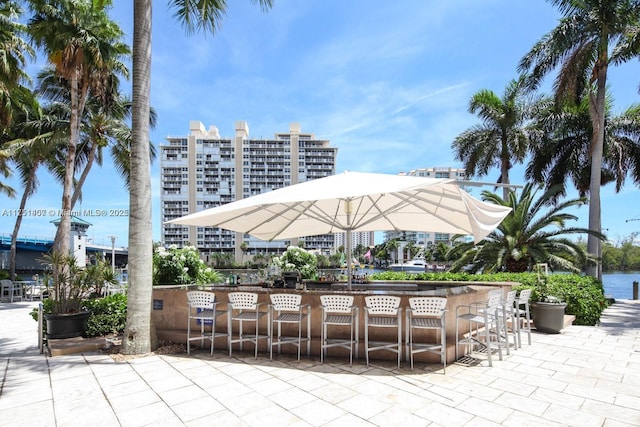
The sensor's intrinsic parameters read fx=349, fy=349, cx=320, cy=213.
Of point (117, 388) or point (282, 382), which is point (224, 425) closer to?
point (282, 382)

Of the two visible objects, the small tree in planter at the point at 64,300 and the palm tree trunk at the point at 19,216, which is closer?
the small tree in planter at the point at 64,300

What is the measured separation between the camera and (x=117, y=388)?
450cm

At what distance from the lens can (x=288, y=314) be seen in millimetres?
6055

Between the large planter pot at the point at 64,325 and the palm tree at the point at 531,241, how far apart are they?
12446 mm

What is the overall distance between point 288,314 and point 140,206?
3243 millimetres

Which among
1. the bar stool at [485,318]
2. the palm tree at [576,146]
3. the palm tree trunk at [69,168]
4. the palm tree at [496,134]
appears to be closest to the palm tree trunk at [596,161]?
the palm tree at [576,146]

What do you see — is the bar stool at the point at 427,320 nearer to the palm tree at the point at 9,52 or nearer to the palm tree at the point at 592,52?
the palm tree at the point at 592,52

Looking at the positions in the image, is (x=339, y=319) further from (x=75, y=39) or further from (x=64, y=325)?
(x=75, y=39)

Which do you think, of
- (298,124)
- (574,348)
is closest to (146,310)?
(574,348)

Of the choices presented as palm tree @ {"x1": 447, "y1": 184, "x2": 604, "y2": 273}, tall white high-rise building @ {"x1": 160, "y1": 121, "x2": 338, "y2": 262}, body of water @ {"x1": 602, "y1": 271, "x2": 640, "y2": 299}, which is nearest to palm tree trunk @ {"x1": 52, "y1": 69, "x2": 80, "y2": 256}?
palm tree @ {"x1": 447, "y1": 184, "x2": 604, "y2": 273}

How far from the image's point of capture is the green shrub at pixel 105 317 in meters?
7.16

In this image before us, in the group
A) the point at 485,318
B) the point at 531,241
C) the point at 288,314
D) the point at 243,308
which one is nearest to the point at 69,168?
the point at 243,308

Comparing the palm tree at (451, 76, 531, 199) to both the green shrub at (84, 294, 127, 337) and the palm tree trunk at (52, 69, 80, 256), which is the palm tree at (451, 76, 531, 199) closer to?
the green shrub at (84, 294, 127, 337)

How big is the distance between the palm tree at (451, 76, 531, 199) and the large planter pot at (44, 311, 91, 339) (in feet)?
59.7
